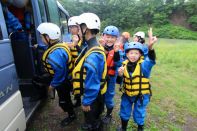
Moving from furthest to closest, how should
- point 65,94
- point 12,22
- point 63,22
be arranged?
point 63,22 → point 65,94 → point 12,22

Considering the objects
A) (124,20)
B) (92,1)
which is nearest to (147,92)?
(124,20)

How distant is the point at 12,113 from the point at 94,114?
1.02 meters

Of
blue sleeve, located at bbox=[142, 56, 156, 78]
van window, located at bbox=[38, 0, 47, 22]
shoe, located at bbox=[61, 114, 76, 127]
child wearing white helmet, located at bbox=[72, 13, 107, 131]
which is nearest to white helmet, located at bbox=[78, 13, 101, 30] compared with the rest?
child wearing white helmet, located at bbox=[72, 13, 107, 131]

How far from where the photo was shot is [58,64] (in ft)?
12.9

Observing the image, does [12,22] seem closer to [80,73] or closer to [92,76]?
[80,73]

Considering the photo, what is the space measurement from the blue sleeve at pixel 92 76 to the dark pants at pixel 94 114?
19cm

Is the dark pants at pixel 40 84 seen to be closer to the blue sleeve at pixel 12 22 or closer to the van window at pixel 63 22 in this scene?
the blue sleeve at pixel 12 22

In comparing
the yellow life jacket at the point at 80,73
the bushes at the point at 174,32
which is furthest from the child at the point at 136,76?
the bushes at the point at 174,32

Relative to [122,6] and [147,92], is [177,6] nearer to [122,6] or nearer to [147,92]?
[122,6]

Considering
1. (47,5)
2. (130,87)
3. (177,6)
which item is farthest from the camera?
(177,6)

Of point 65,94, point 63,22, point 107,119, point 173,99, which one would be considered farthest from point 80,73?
point 63,22

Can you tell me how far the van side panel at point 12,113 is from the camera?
2.94 metres

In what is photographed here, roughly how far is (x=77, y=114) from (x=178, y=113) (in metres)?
2.12

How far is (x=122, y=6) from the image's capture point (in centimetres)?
5478
